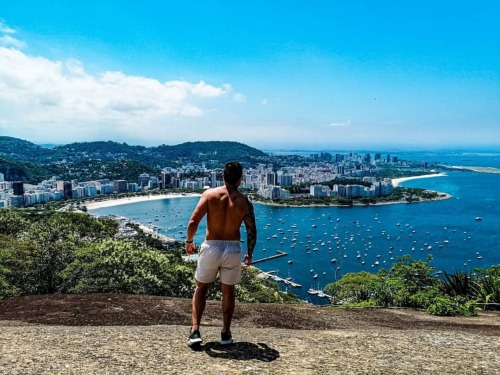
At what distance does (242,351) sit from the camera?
9.61 feet

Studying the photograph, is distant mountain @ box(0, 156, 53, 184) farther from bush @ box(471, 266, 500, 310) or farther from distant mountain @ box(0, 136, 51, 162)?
bush @ box(471, 266, 500, 310)

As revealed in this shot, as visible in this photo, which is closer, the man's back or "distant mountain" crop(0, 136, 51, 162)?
the man's back

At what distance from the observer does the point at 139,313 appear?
14.5 ft

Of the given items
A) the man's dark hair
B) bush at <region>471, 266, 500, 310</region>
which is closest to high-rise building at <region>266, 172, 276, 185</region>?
bush at <region>471, 266, 500, 310</region>

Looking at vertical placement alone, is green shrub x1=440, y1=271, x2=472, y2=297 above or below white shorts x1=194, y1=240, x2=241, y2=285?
below

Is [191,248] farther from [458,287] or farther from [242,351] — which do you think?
[458,287]

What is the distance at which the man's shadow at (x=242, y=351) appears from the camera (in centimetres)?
280

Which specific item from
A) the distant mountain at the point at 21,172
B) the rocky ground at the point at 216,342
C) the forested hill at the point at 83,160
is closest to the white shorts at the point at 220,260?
the rocky ground at the point at 216,342

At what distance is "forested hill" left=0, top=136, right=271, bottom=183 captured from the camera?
116 metres

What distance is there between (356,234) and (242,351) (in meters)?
59.0

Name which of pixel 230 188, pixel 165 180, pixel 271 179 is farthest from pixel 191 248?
pixel 165 180

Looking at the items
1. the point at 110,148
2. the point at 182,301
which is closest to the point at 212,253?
the point at 182,301

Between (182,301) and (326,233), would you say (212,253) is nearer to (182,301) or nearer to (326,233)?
(182,301)

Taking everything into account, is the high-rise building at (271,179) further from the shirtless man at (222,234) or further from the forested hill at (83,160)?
the shirtless man at (222,234)
